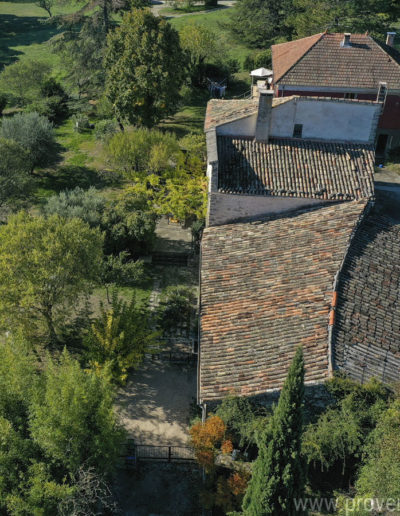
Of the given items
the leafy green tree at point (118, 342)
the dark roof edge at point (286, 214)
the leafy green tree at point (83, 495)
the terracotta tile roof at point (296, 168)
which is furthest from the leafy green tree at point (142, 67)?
the leafy green tree at point (83, 495)

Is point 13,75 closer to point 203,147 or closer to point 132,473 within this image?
point 203,147

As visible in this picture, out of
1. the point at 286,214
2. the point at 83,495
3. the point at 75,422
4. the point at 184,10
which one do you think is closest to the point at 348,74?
the point at 286,214

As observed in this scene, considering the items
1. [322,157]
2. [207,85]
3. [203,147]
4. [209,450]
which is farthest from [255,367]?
[207,85]

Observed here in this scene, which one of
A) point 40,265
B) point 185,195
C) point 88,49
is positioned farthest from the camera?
point 88,49

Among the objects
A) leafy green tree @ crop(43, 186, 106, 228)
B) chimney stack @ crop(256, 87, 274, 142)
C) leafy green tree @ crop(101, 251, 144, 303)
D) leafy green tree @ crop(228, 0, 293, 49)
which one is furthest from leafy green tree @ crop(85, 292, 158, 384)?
leafy green tree @ crop(228, 0, 293, 49)

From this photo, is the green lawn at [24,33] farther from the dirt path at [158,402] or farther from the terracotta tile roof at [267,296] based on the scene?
the dirt path at [158,402]

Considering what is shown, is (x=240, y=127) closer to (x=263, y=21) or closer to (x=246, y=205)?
(x=246, y=205)
